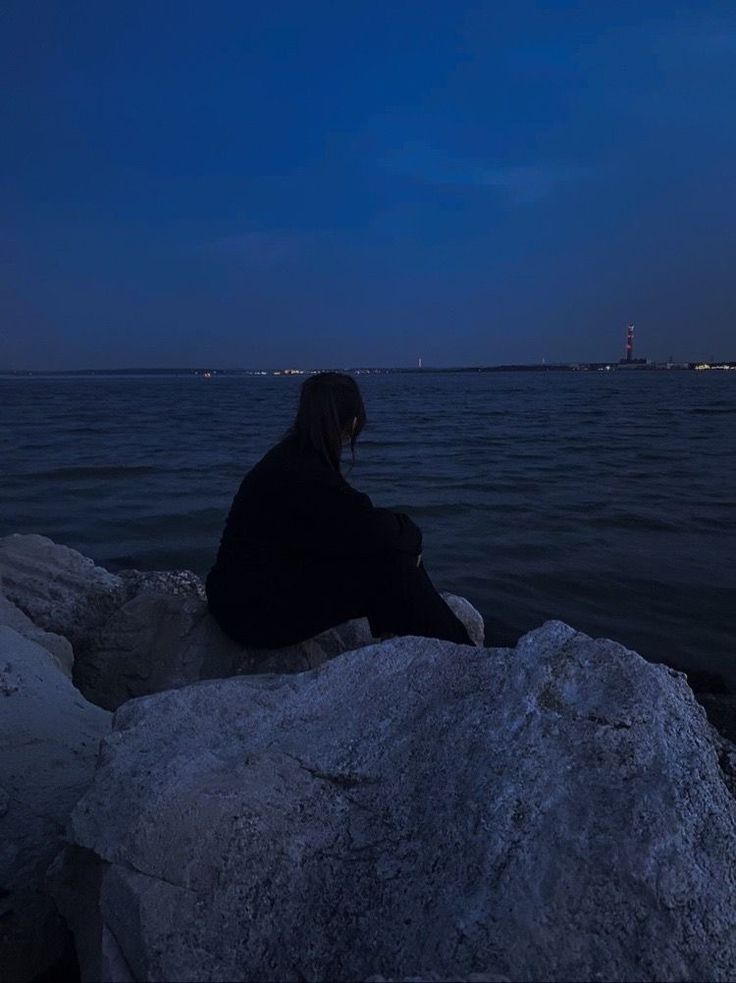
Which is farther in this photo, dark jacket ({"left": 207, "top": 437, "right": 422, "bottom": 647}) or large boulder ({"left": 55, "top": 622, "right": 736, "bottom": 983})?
dark jacket ({"left": 207, "top": 437, "right": 422, "bottom": 647})

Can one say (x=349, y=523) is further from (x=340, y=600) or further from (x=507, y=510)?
(x=507, y=510)

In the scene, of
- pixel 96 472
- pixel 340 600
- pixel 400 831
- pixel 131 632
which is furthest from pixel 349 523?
pixel 96 472

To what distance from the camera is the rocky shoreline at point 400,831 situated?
4.94ft

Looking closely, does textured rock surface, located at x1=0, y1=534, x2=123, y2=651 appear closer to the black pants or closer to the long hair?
the black pants

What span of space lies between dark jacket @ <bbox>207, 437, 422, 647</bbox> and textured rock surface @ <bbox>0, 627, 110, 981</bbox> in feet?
2.66

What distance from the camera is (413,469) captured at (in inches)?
583

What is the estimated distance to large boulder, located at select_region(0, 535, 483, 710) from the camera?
3777 mm

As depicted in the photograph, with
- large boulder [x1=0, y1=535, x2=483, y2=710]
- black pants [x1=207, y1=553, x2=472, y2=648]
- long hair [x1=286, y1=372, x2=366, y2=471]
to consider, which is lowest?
large boulder [x1=0, y1=535, x2=483, y2=710]

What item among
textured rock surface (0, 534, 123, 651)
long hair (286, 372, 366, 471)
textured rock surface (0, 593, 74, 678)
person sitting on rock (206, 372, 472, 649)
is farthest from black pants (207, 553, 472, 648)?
textured rock surface (0, 534, 123, 651)

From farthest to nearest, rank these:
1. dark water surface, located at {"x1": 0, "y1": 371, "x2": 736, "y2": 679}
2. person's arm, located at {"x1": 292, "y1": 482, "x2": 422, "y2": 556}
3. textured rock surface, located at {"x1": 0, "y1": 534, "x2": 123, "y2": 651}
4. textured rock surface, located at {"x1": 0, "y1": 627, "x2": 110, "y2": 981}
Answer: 1. dark water surface, located at {"x1": 0, "y1": 371, "x2": 736, "y2": 679}
2. textured rock surface, located at {"x1": 0, "y1": 534, "x2": 123, "y2": 651}
3. person's arm, located at {"x1": 292, "y1": 482, "x2": 422, "y2": 556}
4. textured rock surface, located at {"x1": 0, "y1": 627, "x2": 110, "y2": 981}

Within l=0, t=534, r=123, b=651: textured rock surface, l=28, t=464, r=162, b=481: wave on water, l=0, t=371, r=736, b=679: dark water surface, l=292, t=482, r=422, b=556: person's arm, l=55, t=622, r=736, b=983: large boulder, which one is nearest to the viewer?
l=55, t=622, r=736, b=983: large boulder

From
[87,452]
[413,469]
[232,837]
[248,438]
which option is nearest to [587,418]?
[248,438]

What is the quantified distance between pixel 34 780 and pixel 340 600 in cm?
145

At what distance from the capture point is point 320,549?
3506 millimetres
